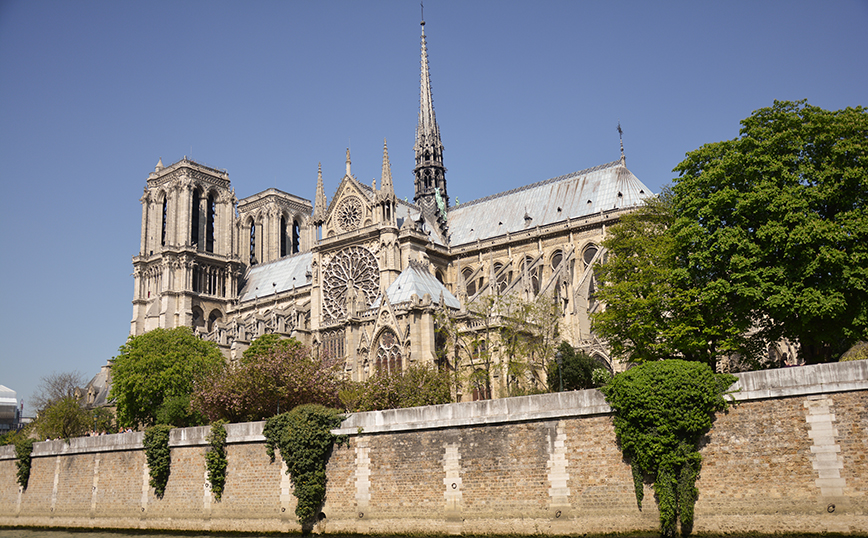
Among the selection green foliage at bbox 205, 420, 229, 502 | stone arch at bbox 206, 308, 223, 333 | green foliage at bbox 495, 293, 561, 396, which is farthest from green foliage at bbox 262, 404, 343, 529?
stone arch at bbox 206, 308, 223, 333

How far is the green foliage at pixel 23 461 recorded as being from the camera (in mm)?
38844

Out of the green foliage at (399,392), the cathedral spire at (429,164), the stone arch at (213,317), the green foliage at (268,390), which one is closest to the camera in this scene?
the green foliage at (399,392)

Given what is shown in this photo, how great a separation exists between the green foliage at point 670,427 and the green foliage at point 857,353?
9.96 m

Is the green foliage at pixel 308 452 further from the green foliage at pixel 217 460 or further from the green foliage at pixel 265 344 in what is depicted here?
the green foliage at pixel 265 344

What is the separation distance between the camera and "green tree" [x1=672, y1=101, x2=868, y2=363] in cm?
2261

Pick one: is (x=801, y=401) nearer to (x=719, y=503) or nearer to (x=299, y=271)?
(x=719, y=503)

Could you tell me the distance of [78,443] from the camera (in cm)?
3625

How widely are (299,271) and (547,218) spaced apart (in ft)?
95.6

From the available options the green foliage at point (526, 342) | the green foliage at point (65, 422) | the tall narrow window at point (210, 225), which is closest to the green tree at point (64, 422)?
the green foliage at point (65, 422)

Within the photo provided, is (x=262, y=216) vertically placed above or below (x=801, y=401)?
above

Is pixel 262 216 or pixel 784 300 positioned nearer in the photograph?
pixel 784 300

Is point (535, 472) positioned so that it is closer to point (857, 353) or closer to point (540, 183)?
point (857, 353)

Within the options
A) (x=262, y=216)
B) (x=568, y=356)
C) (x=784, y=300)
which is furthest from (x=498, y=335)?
(x=262, y=216)

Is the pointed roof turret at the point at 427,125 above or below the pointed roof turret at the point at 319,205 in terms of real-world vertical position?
above
